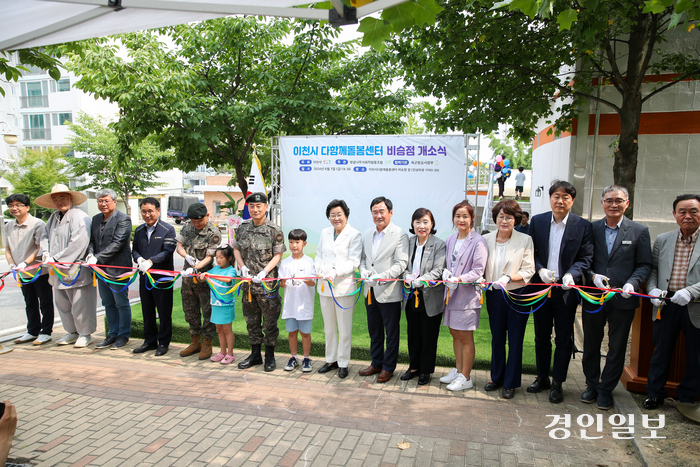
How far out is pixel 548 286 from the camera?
4.14m

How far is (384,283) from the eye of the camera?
453 centimetres

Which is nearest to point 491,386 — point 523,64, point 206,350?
point 206,350

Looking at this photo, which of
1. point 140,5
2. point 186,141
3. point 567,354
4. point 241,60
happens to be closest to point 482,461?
point 567,354

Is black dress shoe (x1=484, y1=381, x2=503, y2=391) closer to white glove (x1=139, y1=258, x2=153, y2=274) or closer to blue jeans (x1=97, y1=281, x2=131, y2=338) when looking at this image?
white glove (x1=139, y1=258, x2=153, y2=274)

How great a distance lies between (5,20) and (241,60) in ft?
26.1

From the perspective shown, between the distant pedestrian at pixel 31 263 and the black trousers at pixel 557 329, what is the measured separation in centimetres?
623

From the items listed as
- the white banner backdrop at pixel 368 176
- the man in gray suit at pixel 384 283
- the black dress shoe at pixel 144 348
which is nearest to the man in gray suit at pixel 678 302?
the man in gray suit at pixel 384 283

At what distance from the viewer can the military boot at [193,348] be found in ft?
17.9

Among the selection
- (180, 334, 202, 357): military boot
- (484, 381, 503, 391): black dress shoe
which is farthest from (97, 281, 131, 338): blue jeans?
(484, 381, 503, 391): black dress shoe

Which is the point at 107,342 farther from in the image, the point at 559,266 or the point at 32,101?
the point at 32,101

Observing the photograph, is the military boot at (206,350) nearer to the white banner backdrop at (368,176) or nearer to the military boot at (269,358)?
the military boot at (269,358)

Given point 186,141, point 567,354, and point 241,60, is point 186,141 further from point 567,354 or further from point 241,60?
point 567,354

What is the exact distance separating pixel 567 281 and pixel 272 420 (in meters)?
2.84

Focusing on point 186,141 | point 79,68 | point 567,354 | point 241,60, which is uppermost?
point 241,60
